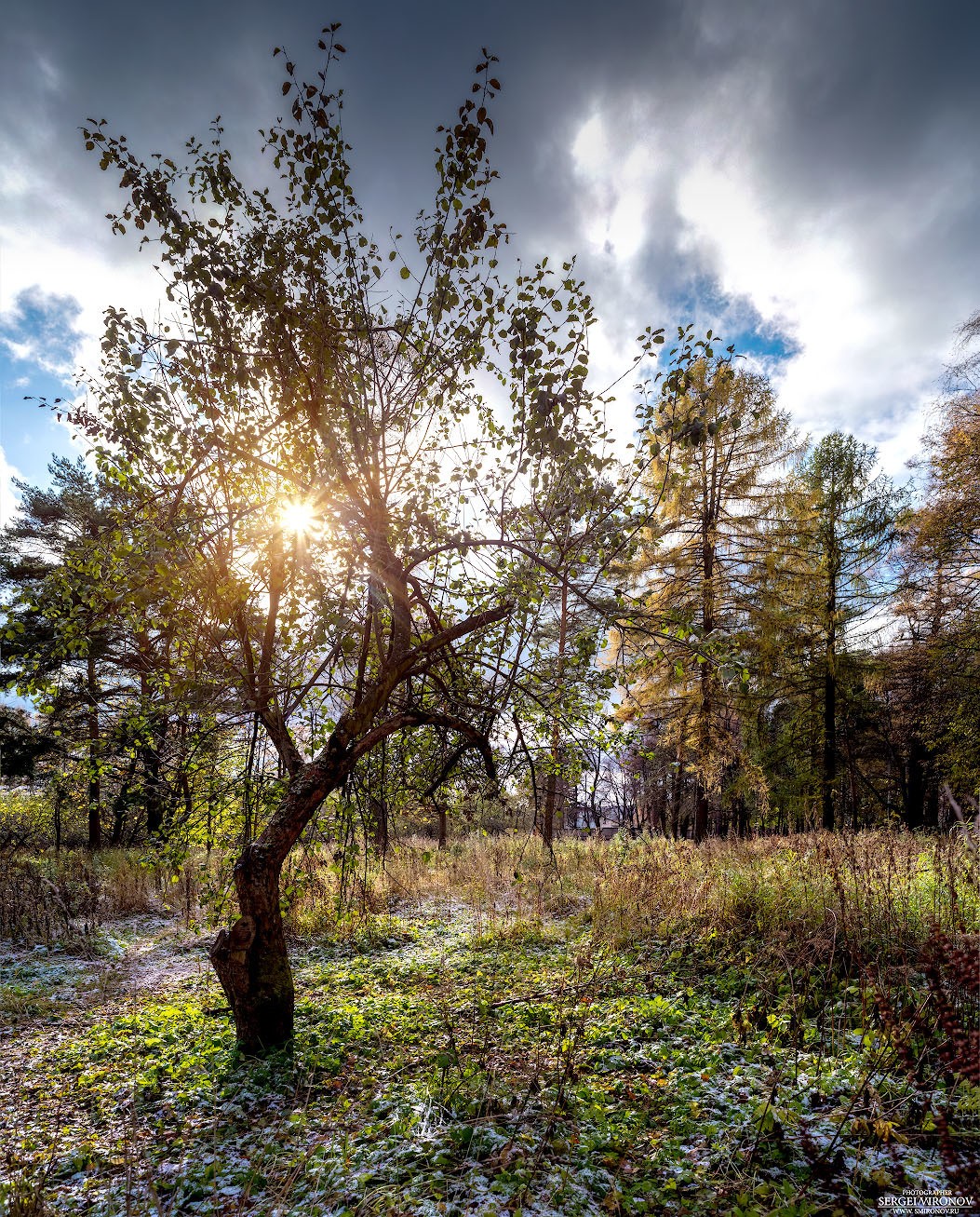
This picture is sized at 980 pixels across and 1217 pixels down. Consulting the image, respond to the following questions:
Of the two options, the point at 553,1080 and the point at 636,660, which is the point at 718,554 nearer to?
the point at 636,660

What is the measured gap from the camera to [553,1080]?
3305 mm

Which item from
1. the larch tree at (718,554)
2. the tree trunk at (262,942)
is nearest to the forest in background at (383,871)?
the tree trunk at (262,942)

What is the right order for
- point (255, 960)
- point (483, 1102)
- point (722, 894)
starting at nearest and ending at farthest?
point (483, 1102) < point (255, 960) < point (722, 894)

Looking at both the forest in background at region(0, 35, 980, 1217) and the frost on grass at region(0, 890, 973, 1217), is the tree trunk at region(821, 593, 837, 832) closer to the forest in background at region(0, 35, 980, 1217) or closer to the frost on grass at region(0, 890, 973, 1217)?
the forest in background at region(0, 35, 980, 1217)

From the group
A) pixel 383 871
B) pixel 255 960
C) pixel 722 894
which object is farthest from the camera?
pixel 722 894

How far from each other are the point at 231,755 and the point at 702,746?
1027 cm

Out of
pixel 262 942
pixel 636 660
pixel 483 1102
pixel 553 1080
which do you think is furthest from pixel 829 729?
pixel 262 942

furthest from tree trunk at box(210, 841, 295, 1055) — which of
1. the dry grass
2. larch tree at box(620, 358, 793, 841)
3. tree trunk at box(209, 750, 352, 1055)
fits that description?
larch tree at box(620, 358, 793, 841)

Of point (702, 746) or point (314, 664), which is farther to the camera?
point (702, 746)

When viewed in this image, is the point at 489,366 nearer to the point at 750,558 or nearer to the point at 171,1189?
the point at 171,1189

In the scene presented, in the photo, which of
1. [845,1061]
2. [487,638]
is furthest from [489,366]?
[845,1061]

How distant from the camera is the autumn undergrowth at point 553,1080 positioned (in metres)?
2.43

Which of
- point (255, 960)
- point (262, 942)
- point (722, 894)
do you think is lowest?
point (722, 894)

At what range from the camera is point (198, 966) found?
6.47 meters
